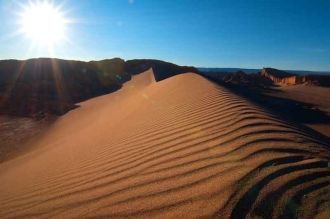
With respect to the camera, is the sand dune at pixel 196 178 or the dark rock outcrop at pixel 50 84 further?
the dark rock outcrop at pixel 50 84

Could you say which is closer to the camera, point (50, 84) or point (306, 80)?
point (50, 84)

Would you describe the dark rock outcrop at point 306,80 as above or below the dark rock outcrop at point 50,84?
below

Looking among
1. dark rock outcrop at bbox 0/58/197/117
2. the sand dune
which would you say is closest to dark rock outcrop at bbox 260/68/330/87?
dark rock outcrop at bbox 0/58/197/117

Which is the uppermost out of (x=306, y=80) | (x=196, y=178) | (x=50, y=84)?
(x=196, y=178)

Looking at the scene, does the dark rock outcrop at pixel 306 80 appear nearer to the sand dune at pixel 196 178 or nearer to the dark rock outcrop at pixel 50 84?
the dark rock outcrop at pixel 50 84

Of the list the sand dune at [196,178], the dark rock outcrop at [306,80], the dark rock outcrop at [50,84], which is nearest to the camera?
the sand dune at [196,178]

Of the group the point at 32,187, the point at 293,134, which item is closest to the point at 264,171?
the point at 293,134

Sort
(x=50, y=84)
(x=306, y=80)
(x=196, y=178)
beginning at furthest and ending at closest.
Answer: (x=306, y=80) < (x=50, y=84) < (x=196, y=178)

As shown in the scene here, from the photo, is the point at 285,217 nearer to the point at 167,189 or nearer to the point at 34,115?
the point at 167,189

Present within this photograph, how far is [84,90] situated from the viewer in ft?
74.9

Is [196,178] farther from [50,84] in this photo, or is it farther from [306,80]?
[306,80]

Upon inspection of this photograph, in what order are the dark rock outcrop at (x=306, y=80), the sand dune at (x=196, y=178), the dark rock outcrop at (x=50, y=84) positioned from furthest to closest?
1. the dark rock outcrop at (x=306, y=80)
2. the dark rock outcrop at (x=50, y=84)
3. the sand dune at (x=196, y=178)

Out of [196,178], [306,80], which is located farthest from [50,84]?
[306,80]

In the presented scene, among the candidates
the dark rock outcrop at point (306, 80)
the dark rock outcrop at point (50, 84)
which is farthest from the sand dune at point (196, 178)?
the dark rock outcrop at point (306, 80)
